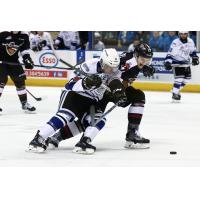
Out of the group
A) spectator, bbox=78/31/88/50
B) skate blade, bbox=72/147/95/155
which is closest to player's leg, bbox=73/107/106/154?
skate blade, bbox=72/147/95/155

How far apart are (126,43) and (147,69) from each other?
19.9 feet

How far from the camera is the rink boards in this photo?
10977 mm

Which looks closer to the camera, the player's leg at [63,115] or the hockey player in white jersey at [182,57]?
the player's leg at [63,115]

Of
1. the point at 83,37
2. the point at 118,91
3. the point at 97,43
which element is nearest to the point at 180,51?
the point at 97,43

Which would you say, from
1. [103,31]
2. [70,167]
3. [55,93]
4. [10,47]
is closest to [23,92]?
[10,47]

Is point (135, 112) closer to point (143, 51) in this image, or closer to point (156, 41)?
point (143, 51)

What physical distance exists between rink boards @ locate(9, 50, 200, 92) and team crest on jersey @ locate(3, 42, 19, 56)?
3166mm

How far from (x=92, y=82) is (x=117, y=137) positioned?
54.0 inches

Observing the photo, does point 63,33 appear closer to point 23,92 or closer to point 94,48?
point 94,48

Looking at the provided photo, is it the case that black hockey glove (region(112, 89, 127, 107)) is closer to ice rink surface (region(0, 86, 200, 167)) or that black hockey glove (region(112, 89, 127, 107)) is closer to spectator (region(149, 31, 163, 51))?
ice rink surface (region(0, 86, 200, 167))

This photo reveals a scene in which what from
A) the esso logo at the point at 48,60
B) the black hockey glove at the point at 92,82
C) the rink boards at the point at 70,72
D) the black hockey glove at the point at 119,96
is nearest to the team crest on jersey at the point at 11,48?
the black hockey glove at the point at 92,82

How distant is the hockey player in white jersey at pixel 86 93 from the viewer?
538cm

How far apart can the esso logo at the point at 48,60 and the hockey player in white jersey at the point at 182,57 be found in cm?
238

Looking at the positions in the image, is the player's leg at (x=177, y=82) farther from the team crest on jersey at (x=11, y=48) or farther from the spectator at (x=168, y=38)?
the team crest on jersey at (x=11, y=48)
